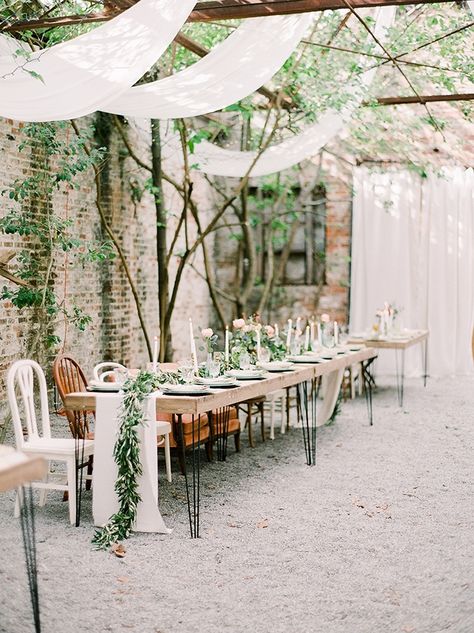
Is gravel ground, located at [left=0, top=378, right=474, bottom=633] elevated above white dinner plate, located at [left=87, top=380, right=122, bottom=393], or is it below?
below

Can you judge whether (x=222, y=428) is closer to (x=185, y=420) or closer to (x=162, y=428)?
(x=185, y=420)

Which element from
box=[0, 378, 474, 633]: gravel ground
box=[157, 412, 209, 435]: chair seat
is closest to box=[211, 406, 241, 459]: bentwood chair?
box=[0, 378, 474, 633]: gravel ground

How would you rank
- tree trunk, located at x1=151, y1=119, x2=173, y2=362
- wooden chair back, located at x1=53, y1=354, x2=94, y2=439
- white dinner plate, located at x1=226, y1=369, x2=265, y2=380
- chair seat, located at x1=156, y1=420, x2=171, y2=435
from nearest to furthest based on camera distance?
wooden chair back, located at x1=53, y1=354, x2=94, y2=439 < chair seat, located at x1=156, y1=420, x2=171, y2=435 < white dinner plate, located at x1=226, y1=369, x2=265, y2=380 < tree trunk, located at x1=151, y1=119, x2=173, y2=362

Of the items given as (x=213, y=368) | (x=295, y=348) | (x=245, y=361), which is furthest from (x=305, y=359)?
(x=213, y=368)

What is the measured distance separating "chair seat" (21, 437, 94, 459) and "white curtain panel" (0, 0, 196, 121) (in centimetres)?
185

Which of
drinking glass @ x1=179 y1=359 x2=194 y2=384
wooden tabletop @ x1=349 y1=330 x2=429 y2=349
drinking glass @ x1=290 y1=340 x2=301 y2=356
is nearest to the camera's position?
drinking glass @ x1=179 y1=359 x2=194 y2=384

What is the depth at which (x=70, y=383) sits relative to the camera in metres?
5.73

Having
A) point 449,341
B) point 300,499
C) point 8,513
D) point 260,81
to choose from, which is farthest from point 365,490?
point 449,341

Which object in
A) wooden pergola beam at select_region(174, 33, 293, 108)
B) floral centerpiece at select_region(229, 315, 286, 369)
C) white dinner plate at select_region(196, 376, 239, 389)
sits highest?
wooden pergola beam at select_region(174, 33, 293, 108)

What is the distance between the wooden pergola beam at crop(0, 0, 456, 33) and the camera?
5.81 metres

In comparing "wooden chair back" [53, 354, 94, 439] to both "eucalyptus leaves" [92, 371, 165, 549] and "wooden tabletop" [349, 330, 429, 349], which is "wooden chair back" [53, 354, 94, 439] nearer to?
"eucalyptus leaves" [92, 371, 165, 549]

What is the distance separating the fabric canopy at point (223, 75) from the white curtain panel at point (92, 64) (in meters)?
0.71

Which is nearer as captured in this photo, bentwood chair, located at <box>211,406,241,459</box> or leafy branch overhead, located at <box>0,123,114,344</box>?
bentwood chair, located at <box>211,406,241,459</box>

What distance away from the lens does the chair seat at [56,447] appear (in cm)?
507
